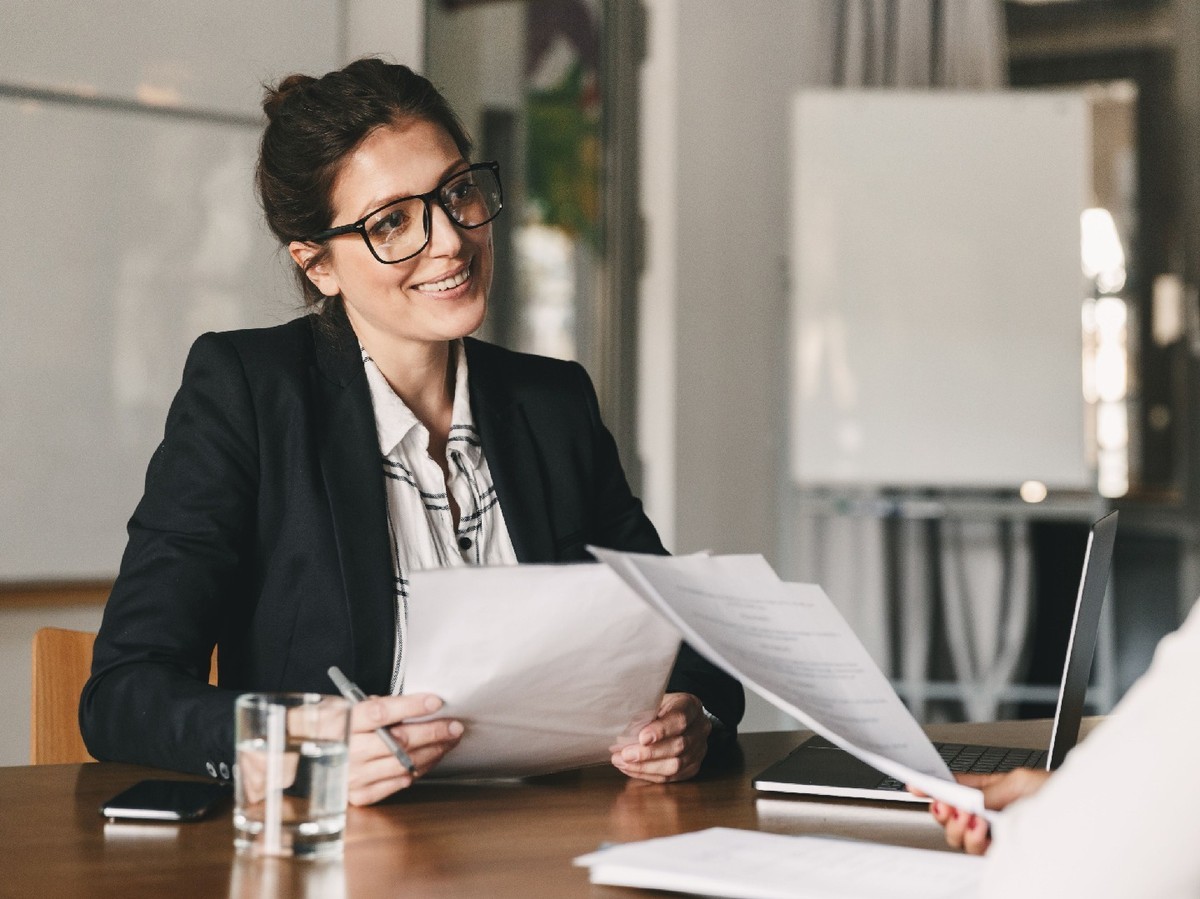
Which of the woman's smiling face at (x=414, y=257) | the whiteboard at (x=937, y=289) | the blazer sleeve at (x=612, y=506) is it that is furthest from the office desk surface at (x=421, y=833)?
the whiteboard at (x=937, y=289)

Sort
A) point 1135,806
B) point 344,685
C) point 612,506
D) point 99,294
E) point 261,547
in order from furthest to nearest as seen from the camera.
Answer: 1. point 99,294
2. point 612,506
3. point 261,547
4. point 344,685
5. point 1135,806

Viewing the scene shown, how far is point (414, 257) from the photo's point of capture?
1728 millimetres

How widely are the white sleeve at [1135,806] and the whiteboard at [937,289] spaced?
328 cm

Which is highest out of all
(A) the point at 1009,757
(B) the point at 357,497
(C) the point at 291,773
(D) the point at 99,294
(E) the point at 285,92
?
(E) the point at 285,92

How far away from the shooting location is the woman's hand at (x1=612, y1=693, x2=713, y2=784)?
134 centimetres

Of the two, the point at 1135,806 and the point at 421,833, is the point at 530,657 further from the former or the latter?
the point at 1135,806

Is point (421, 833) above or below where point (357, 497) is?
below

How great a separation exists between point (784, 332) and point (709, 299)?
1.01 feet

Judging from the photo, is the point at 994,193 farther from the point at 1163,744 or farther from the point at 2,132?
the point at 1163,744

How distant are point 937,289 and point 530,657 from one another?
3011 millimetres

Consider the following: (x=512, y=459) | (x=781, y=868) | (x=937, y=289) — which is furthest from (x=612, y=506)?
(x=937, y=289)

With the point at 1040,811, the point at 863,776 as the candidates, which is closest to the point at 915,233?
the point at 863,776

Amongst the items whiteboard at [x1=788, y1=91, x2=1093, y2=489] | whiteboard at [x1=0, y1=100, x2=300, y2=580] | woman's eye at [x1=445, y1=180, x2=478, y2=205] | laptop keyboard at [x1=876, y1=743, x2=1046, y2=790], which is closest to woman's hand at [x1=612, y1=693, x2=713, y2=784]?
laptop keyboard at [x1=876, y1=743, x2=1046, y2=790]

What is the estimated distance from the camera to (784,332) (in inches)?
165
